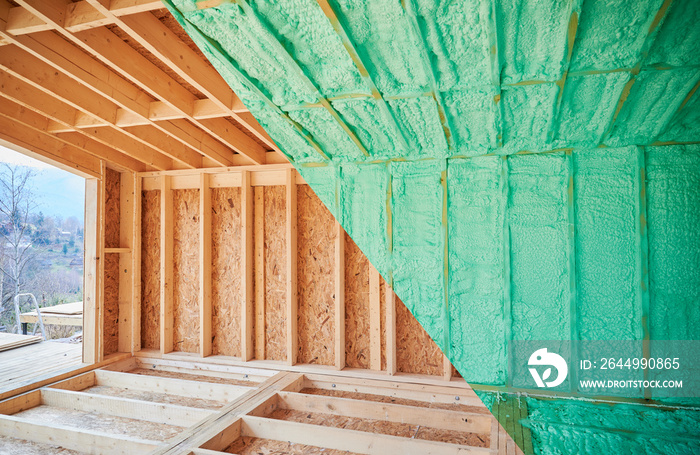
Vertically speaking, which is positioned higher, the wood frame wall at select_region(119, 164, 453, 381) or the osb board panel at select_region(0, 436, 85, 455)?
the wood frame wall at select_region(119, 164, 453, 381)

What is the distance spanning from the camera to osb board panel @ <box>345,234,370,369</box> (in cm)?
488

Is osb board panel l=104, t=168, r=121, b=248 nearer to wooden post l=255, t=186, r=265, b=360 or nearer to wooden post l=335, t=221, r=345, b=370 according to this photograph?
wooden post l=255, t=186, r=265, b=360

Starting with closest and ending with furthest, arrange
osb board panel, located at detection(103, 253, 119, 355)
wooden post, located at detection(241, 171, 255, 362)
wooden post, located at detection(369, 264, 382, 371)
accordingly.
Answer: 1. wooden post, located at detection(369, 264, 382, 371)
2. wooden post, located at detection(241, 171, 255, 362)
3. osb board panel, located at detection(103, 253, 119, 355)

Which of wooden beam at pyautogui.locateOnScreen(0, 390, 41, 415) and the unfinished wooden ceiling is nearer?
the unfinished wooden ceiling

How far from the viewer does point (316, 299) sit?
5.09 m

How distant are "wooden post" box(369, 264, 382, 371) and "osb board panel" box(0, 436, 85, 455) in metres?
2.94

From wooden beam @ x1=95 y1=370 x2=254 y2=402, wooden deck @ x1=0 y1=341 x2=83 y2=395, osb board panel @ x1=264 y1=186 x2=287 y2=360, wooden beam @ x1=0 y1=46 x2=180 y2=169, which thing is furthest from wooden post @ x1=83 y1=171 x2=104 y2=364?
osb board panel @ x1=264 y1=186 x2=287 y2=360

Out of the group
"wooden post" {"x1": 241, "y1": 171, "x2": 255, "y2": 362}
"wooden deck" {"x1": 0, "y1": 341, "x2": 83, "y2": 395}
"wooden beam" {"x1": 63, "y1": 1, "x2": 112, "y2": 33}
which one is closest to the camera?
"wooden beam" {"x1": 63, "y1": 1, "x2": 112, "y2": 33}

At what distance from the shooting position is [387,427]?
11.7 feet

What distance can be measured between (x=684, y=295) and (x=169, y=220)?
5.89 metres

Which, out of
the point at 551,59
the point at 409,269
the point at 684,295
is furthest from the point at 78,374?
the point at 684,295

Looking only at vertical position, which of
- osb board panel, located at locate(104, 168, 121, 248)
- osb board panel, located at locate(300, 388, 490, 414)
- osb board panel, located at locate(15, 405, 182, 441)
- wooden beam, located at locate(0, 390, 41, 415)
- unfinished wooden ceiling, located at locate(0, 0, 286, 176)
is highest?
unfinished wooden ceiling, located at locate(0, 0, 286, 176)

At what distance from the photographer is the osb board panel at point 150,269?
580 cm

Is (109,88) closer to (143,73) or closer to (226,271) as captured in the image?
(143,73)
